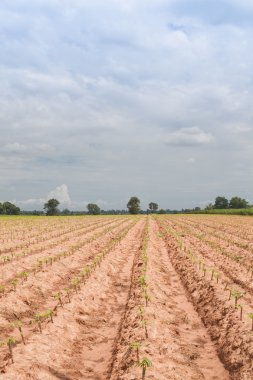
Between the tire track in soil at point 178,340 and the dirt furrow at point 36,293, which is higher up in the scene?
the dirt furrow at point 36,293

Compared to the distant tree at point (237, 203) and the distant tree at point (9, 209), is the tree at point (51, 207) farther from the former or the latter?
the distant tree at point (237, 203)

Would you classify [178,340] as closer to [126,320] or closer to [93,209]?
[126,320]

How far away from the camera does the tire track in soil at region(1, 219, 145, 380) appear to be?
7.04 m

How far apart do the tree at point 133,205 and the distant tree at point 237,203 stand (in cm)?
3200

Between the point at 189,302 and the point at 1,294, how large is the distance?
18.4ft

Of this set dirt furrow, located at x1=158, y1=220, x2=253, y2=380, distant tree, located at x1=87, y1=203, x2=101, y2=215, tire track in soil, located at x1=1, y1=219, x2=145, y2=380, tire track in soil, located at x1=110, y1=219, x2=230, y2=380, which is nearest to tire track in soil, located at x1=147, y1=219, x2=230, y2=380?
tire track in soil, located at x1=110, y1=219, x2=230, y2=380

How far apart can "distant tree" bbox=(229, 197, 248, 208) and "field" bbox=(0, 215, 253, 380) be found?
102496 mm

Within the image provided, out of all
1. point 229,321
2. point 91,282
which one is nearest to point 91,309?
point 91,282

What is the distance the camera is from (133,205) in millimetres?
134375

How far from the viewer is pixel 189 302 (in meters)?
11.8

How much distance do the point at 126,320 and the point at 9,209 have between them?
11355 cm

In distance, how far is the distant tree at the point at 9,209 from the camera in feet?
382

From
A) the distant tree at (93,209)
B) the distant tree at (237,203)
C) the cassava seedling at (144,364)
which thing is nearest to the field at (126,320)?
the cassava seedling at (144,364)

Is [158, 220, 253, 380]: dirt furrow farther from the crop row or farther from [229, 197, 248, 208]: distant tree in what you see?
[229, 197, 248, 208]: distant tree
